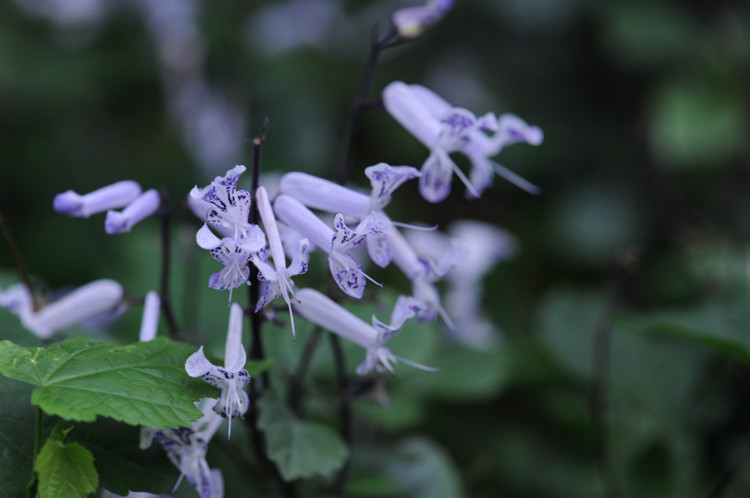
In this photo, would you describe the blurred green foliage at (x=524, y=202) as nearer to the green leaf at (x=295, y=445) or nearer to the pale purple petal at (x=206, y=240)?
the green leaf at (x=295, y=445)

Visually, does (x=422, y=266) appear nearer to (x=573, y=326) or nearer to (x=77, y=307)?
(x=77, y=307)

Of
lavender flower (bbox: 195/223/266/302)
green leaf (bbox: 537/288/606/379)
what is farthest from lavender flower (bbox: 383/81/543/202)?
green leaf (bbox: 537/288/606/379)

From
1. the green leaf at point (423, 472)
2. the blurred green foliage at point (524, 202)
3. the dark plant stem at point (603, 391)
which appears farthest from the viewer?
the blurred green foliage at point (524, 202)

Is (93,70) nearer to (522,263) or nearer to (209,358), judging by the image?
(522,263)

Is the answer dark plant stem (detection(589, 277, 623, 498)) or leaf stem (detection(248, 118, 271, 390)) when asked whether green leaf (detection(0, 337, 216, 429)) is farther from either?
dark plant stem (detection(589, 277, 623, 498))

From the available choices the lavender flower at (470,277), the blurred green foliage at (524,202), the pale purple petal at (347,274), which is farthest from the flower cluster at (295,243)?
the lavender flower at (470,277)

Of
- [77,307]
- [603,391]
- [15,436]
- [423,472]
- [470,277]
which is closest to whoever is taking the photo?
[15,436]

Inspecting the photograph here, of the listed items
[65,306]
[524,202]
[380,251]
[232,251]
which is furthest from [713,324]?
[524,202]
